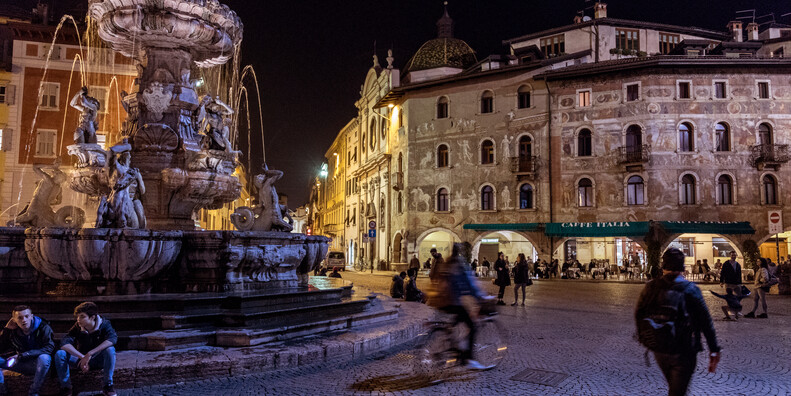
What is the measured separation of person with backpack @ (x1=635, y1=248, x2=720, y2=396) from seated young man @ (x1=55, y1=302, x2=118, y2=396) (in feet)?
15.6

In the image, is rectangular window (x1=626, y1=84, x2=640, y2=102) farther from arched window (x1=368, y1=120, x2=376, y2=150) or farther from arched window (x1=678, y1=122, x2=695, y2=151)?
arched window (x1=368, y1=120, x2=376, y2=150)

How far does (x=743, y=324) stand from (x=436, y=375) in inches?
349

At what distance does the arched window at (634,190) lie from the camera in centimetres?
3058

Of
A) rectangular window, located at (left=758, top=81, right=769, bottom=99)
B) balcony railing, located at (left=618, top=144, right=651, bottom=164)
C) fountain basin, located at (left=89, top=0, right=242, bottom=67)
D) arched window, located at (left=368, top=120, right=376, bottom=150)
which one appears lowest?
fountain basin, located at (left=89, top=0, right=242, bottom=67)

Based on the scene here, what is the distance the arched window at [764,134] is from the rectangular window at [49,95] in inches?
1567

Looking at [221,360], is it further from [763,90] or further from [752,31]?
[752,31]

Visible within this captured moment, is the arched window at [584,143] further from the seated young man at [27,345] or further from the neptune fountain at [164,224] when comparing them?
the seated young man at [27,345]

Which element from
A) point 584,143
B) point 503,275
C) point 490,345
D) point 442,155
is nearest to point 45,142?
point 442,155

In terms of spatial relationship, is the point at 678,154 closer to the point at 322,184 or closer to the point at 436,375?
the point at 436,375

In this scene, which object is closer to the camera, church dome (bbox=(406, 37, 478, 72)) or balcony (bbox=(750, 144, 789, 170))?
balcony (bbox=(750, 144, 789, 170))

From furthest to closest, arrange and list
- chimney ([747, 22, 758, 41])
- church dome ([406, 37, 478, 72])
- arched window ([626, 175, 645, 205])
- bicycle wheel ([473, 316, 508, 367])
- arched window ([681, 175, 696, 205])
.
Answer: church dome ([406, 37, 478, 72])
chimney ([747, 22, 758, 41])
arched window ([626, 175, 645, 205])
arched window ([681, 175, 696, 205])
bicycle wheel ([473, 316, 508, 367])

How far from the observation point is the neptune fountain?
7.91 meters

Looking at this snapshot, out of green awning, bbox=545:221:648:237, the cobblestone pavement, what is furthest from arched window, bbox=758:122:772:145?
the cobblestone pavement

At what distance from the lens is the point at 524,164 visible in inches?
1289
